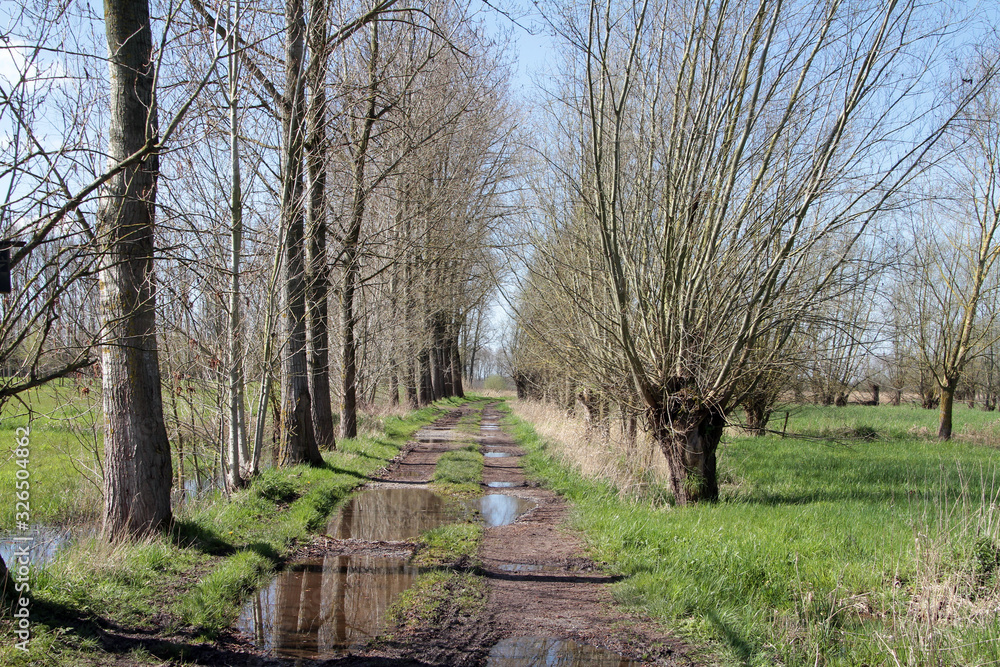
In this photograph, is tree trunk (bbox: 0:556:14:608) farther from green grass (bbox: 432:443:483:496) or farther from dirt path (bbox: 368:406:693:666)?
green grass (bbox: 432:443:483:496)

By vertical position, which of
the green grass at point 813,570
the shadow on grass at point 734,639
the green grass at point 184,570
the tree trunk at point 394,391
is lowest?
the shadow on grass at point 734,639

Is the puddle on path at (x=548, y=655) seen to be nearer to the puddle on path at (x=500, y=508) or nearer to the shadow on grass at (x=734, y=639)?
the shadow on grass at (x=734, y=639)

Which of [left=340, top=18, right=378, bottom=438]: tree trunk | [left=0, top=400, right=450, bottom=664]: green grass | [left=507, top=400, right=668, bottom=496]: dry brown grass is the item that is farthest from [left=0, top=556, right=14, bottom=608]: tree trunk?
[left=340, top=18, right=378, bottom=438]: tree trunk

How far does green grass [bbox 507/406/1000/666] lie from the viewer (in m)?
4.05

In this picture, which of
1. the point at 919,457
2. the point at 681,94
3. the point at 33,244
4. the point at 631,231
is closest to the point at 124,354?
the point at 33,244

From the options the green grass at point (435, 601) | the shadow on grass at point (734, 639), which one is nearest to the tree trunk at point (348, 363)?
the green grass at point (435, 601)

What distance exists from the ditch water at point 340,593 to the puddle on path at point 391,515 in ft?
0.04

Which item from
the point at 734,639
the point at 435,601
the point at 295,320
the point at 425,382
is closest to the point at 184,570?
the point at 435,601

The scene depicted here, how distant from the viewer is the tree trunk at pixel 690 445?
802 cm

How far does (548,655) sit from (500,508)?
4.59 meters

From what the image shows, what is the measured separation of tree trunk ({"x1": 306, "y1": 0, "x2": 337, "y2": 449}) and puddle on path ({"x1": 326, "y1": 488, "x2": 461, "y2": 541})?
263 cm

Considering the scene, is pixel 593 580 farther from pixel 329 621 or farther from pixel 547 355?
pixel 547 355

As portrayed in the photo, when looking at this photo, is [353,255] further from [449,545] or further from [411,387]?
[411,387]

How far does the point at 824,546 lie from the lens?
18.9ft
